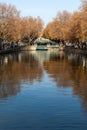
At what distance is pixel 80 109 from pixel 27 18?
15530 centimetres

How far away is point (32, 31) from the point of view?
166 meters

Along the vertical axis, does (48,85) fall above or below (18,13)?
below

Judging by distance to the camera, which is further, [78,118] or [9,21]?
[9,21]

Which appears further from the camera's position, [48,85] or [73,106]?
[48,85]

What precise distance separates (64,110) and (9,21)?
78.2 m

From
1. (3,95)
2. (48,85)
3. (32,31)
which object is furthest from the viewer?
(32,31)

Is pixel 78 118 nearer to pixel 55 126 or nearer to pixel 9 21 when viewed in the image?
pixel 55 126

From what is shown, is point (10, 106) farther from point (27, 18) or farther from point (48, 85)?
point (27, 18)

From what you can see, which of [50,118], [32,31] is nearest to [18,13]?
[32,31]

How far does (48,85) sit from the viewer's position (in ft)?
81.4

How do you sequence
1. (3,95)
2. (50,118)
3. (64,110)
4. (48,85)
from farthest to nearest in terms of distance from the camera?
1. (48,85)
2. (3,95)
3. (64,110)
4. (50,118)

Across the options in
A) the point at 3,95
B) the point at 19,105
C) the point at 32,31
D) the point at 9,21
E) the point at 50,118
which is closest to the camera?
the point at 50,118

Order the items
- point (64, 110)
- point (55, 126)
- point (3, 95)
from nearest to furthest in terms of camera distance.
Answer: point (55, 126) < point (64, 110) < point (3, 95)

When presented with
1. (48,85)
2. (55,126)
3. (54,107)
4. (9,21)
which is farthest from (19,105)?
(9,21)
